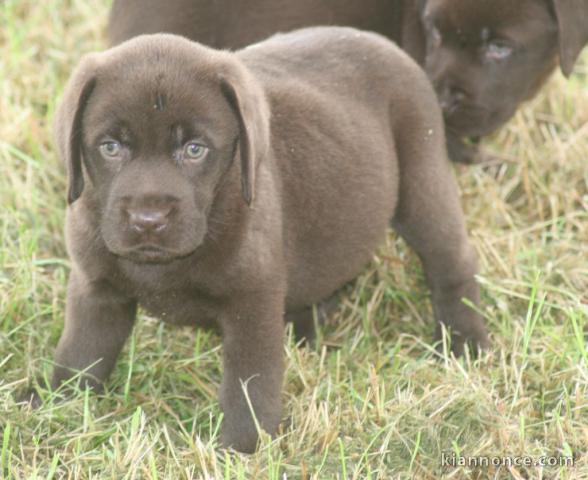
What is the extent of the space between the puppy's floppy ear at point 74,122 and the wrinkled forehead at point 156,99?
0.09ft

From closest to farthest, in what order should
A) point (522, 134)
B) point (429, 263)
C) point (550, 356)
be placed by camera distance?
point (550, 356)
point (429, 263)
point (522, 134)

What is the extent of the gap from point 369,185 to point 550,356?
96 cm

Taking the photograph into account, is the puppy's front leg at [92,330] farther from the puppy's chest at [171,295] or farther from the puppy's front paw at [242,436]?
the puppy's front paw at [242,436]

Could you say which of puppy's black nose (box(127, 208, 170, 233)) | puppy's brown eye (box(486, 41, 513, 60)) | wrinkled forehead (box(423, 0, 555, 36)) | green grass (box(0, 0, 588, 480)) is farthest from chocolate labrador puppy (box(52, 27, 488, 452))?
puppy's brown eye (box(486, 41, 513, 60))

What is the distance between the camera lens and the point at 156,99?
12.3ft

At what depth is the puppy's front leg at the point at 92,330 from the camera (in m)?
4.25

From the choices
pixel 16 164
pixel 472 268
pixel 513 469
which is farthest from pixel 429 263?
pixel 16 164

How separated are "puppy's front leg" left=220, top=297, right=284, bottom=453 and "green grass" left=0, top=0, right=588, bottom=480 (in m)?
0.11

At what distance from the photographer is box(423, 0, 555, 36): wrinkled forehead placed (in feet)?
18.0

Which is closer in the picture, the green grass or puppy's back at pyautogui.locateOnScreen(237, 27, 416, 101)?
the green grass

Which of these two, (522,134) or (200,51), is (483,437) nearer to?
(200,51)

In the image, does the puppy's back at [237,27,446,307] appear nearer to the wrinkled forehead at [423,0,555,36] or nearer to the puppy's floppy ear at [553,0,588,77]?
the wrinkled forehead at [423,0,555,36]

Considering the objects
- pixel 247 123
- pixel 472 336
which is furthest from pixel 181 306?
pixel 472 336

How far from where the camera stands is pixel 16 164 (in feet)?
19.5
